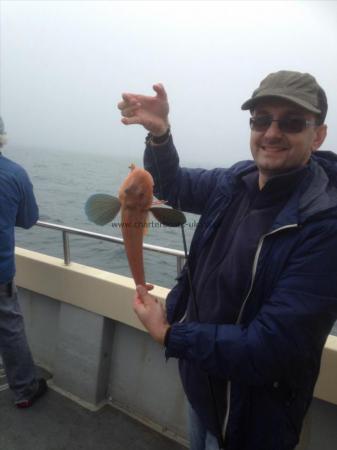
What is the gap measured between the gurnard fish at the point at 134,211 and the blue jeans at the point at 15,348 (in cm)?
197

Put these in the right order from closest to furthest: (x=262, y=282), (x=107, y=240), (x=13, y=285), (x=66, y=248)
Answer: (x=262, y=282) < (x=13, y=285) < (x=107, y=240) < (x=66, y=248)

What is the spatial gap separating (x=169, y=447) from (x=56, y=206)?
18381 millimetres

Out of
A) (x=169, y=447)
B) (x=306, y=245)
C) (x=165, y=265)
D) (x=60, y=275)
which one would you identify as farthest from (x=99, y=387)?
(x=165, y=265)

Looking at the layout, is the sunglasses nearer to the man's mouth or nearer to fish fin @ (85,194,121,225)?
the man's mouth

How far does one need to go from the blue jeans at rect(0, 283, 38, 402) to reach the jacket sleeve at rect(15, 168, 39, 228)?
1.93 ft

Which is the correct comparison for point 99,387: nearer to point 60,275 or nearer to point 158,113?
point 60,275

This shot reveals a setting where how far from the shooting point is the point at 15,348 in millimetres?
3576

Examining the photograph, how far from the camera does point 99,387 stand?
3.81 metres

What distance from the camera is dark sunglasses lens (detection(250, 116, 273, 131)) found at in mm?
1726

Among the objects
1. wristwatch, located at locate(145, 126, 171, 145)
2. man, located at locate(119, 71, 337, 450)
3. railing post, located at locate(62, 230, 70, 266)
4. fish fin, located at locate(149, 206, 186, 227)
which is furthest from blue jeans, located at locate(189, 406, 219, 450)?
railing post, located at locate(62, 230, 70, 266)

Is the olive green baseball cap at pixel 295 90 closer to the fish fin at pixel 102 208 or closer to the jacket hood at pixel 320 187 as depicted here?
the jacket hood at pixel 320 187

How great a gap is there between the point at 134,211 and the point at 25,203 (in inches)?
79.6

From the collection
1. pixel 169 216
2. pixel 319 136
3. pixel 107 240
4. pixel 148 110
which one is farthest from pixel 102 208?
pixel 107 240

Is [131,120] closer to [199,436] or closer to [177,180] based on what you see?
[177,180]
